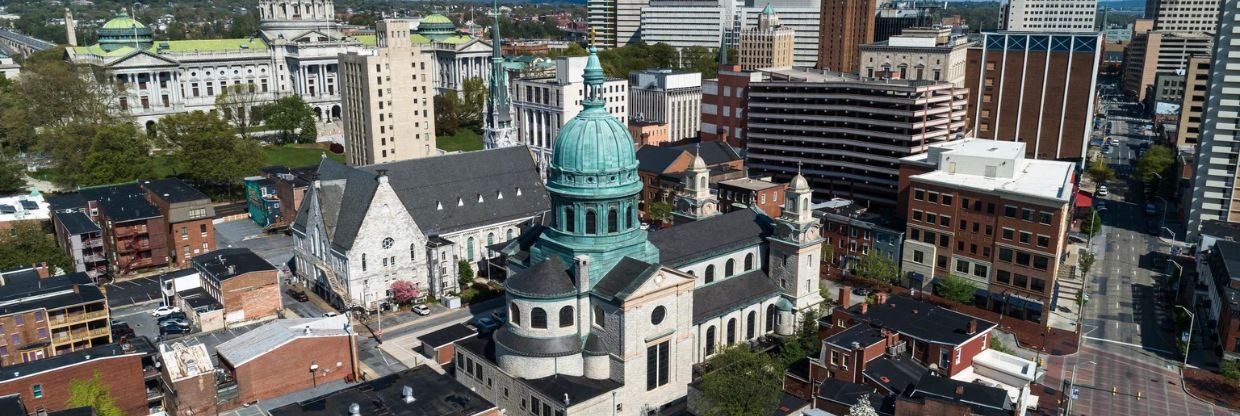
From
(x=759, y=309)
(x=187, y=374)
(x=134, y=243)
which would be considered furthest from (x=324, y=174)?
(x=759, y=309)

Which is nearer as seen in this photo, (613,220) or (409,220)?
(613,220)

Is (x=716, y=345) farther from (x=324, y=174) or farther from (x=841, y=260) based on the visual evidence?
(x=324, y=174)

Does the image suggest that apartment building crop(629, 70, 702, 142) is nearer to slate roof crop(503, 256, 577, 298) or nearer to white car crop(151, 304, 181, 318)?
white car crop(151, 304, 181, 318)

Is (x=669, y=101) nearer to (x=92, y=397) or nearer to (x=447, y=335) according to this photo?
(x=447, y=335)

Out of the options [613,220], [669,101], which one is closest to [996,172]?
[613,220]

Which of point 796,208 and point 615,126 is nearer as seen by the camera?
point 615,126

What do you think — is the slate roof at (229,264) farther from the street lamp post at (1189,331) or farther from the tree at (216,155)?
the street lamp post at (1189,331)
